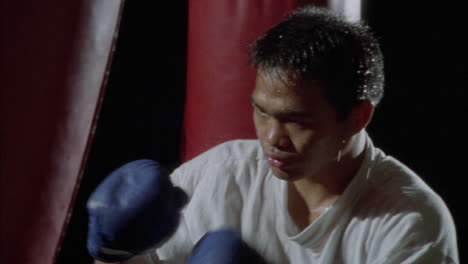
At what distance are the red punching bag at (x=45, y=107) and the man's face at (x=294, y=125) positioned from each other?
43 centimetres

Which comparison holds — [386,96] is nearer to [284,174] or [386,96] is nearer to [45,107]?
[284,174]

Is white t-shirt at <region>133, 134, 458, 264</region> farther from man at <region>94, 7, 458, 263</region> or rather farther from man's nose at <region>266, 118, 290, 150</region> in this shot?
man's nose at <region>266, 118, 290, 150</region>

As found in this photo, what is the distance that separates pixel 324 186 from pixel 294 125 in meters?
0.19

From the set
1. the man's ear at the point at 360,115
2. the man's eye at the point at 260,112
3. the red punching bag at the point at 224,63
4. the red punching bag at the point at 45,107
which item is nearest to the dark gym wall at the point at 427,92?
the red punching bag at the point at 224,63

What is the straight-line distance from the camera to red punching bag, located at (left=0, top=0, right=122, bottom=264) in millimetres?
1271

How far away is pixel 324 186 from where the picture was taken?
1155 millimetres

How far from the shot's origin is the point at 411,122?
152 centimetres

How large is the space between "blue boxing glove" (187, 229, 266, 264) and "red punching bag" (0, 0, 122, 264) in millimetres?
353

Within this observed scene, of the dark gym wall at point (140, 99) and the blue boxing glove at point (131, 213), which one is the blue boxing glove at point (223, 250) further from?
the dark gym wall at point (140, 99)

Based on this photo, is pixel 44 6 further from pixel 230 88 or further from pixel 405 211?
pixel 405 211

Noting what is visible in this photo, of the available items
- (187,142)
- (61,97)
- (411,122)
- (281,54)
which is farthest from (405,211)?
(61,97)

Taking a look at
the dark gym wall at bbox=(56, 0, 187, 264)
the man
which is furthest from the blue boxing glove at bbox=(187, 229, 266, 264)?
the dark gym wall at bbox=(56, 0, 187, 264)

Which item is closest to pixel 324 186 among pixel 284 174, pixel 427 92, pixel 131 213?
pixel 284 174

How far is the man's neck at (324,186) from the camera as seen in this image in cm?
113
